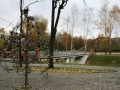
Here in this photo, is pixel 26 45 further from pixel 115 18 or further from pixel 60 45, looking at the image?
pixel 60 45

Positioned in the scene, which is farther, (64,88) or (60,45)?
(60,45)

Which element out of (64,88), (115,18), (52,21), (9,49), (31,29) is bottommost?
(64,88)

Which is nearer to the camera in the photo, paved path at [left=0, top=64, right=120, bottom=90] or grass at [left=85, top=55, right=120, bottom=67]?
paved path at [left=0, top=64, right=120, bottom=90]

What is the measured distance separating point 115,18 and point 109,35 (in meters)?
3.43

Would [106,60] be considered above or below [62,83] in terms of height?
above

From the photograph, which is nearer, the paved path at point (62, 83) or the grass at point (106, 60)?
the paved path at point (62, 83)

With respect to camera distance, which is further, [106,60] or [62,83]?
[106,60]

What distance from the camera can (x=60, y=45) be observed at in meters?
91.8

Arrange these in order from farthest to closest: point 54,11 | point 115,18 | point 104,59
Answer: point 115,18
point 104,59
point 54,11

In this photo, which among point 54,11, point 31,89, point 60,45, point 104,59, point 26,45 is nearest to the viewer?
point 26,45

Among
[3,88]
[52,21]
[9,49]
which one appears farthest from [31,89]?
[52,21]

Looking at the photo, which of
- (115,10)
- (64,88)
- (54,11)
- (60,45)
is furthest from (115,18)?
(60,45)

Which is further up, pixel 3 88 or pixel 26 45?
pixel 26 45

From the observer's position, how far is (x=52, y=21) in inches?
699
